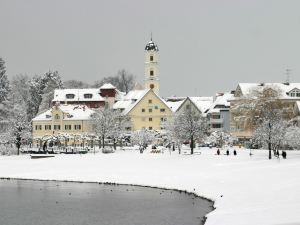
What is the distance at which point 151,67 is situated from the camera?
139375 millimetres

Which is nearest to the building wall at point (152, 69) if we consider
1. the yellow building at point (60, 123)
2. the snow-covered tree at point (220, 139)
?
the yellow building at point (60, 123)

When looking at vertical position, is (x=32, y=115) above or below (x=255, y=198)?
above

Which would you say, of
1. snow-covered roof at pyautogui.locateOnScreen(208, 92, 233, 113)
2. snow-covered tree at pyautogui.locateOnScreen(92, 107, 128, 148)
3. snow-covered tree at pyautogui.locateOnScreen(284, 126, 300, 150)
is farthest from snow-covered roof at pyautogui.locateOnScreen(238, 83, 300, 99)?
snow-covered tree at pyautogui.locateOnScreen(284, 126, 300, 150)

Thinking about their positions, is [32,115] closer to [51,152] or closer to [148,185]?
[51,152]

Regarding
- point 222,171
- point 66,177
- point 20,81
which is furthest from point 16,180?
point 20,81

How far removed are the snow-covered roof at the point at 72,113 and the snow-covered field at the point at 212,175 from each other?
31736 mm

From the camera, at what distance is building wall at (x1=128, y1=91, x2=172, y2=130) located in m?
123

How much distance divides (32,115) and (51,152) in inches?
2260

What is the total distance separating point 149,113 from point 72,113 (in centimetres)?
1585

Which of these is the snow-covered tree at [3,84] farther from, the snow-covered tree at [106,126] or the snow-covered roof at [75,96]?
the snow-covered tree at [106,126]

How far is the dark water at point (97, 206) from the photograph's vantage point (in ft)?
125

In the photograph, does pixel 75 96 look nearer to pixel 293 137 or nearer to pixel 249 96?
pixel 249 96

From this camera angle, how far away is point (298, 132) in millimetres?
82688

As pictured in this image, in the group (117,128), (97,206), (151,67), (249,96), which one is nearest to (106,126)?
(117,128)
